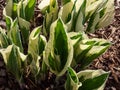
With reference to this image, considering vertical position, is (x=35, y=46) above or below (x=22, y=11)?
below

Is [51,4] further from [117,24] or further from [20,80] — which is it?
[117,24]

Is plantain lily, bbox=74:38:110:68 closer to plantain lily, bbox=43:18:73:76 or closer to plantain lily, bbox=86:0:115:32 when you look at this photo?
plantain lily, bbox=43:18:73:76

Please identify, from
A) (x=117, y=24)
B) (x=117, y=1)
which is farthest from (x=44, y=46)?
(x=117, y=1)

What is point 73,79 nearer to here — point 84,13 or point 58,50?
point 58,50

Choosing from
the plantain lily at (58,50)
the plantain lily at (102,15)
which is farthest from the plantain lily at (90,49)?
the plantain lily at (102,15)

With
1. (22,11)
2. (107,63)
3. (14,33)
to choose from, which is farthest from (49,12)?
(107,63)

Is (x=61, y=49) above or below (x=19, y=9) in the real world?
below

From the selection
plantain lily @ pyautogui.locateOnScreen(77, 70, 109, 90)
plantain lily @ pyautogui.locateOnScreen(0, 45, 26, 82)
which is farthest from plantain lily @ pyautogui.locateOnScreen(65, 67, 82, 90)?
plantain lily @ pyautogui.locateOnScreen(0, 45, 26, 82)
